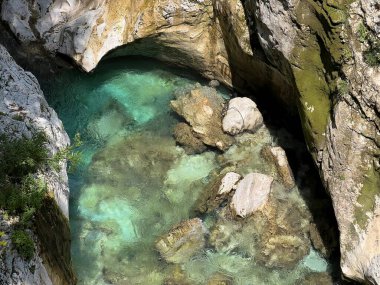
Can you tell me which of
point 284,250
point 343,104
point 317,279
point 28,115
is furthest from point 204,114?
point 317,279

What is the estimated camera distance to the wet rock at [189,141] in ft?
37.5

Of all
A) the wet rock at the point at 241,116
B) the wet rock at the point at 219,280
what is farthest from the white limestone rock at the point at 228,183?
the wet rock at the point at 219,280

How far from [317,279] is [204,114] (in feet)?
14.8

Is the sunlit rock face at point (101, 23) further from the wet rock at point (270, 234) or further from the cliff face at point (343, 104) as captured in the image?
the wet rock at point (270, 234)

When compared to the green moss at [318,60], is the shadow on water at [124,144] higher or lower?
lower

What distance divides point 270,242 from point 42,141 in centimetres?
494

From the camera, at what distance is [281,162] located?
36.2 ft

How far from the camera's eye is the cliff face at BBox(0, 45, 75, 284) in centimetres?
698

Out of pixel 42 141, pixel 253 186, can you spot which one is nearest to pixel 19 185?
pixel 42 141

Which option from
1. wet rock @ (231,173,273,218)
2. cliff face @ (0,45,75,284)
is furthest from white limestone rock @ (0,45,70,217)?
wet rock @ (231,173,273,218)

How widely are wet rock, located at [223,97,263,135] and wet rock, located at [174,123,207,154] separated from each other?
0.72 meters

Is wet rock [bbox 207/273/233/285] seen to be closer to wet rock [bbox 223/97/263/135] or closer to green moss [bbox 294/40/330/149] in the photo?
green moss [bbox 294/40/330/149]

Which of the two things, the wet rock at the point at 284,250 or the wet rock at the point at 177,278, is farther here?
the wet rock at the point at 284,250

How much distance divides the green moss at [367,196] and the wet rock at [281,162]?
2.49 metres
